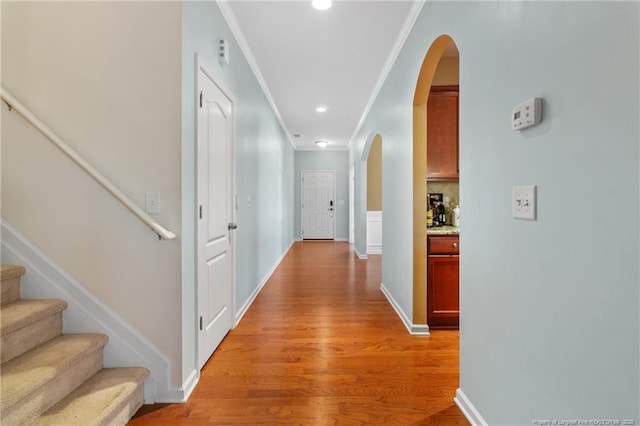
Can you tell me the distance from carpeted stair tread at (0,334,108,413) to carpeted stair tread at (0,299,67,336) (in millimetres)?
156

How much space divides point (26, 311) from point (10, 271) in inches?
10.9

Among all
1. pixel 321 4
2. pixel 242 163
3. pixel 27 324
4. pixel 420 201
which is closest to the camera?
pixel 27 324

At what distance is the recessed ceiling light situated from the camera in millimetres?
2425

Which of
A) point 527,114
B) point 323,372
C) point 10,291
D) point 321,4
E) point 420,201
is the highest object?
point 321,4

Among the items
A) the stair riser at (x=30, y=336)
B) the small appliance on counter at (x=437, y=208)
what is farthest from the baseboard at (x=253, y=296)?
the small appliance on counter at (x=437, y=208)

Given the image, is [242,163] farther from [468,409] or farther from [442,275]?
[468,409]

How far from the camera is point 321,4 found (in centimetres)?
246

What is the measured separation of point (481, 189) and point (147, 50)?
1976mm

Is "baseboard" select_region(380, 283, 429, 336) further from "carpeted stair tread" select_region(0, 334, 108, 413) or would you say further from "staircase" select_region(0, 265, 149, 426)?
"carpeted stair tread" select_region(0, 334, 108, 413)

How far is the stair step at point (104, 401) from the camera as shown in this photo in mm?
1373

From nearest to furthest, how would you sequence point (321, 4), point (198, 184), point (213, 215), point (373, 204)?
1. point (198, 184)
2. point (213, 215)
3. point (321, 4)
4. point (373, 204)

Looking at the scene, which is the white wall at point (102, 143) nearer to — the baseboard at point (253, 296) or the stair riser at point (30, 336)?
the stair riser at point (30, 336)

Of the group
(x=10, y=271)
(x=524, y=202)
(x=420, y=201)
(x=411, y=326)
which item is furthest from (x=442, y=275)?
(x=10, y=271)

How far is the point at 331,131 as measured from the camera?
23.2 ft
